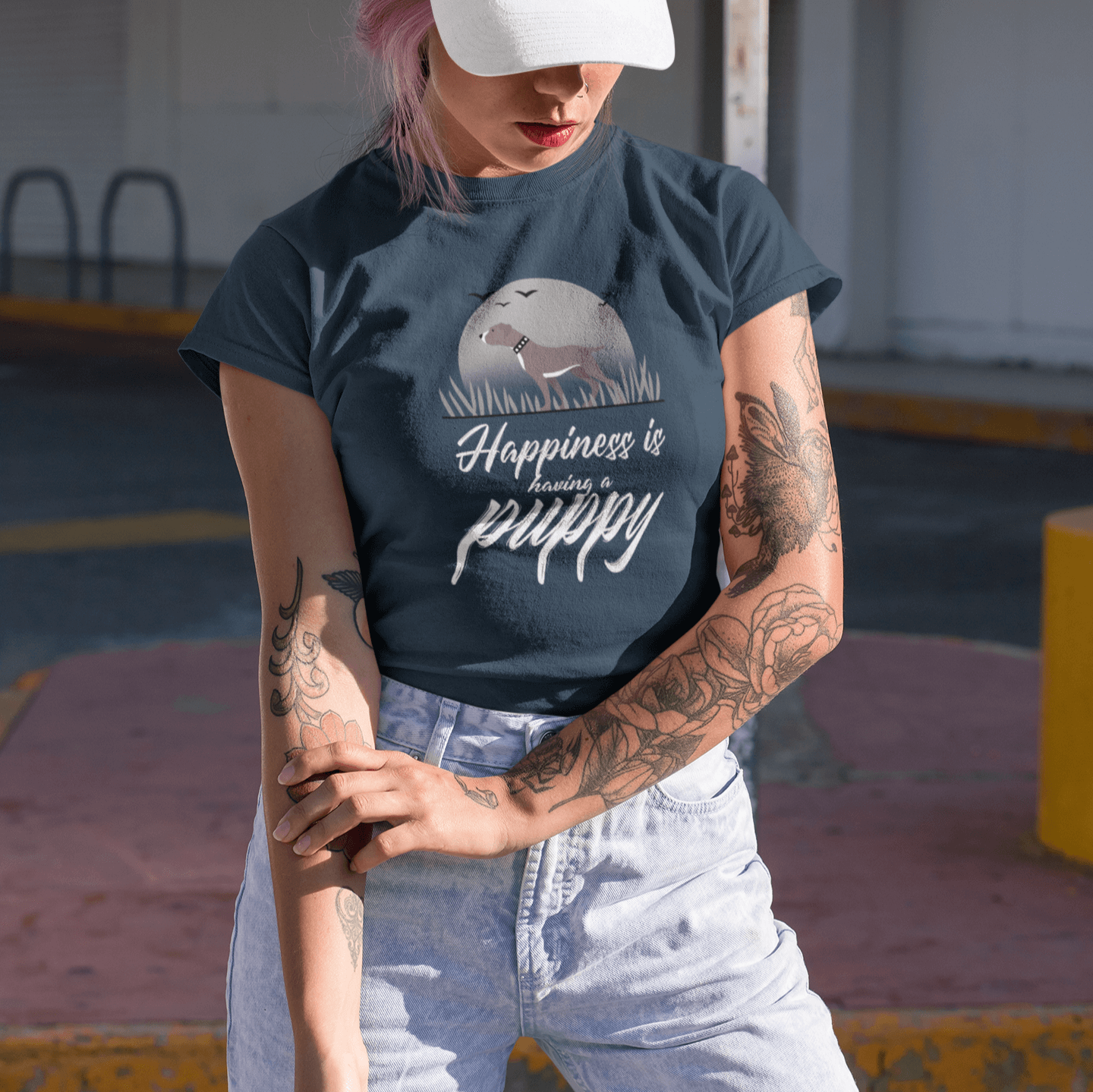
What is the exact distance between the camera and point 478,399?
4.84 ft

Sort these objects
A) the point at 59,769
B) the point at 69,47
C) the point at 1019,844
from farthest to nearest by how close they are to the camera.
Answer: the point at 69,47
the point at 59,769
the point at 1019,844

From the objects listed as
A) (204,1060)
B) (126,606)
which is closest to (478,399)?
(204,1060)

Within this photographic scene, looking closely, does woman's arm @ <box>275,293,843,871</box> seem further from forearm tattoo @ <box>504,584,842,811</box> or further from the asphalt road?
the asphalt road

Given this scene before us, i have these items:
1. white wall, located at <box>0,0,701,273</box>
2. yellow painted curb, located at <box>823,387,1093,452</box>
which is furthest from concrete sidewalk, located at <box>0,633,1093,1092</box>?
white wall, located at <box>0,0,701,273</box>

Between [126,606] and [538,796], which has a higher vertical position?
[538,796]

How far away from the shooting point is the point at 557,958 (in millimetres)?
1510

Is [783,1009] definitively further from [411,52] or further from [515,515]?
[411,52]

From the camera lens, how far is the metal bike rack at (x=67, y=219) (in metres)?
19.4

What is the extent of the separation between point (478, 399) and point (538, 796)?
0.35 m

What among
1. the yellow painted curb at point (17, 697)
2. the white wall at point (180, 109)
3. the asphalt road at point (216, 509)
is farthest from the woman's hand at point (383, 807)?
the white wall at point (180, 109)

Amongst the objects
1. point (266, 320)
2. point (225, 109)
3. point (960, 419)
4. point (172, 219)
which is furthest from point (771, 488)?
point (172, 219)

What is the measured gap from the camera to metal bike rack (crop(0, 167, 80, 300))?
19359 millimetres

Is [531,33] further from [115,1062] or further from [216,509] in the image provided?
[216,509]

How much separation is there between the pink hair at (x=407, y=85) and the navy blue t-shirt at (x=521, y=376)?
0.02 metres
